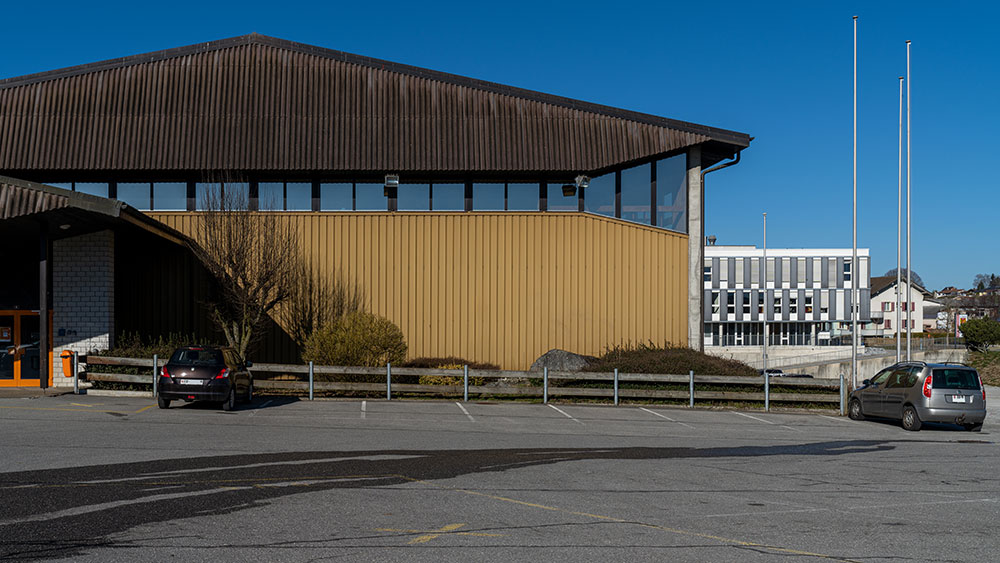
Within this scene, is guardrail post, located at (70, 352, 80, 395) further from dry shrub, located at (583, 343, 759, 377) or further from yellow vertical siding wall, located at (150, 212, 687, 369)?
dry shrub, located at (583, 343, 759, 377)

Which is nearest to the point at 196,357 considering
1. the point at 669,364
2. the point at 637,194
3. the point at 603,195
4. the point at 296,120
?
the point at 296,120

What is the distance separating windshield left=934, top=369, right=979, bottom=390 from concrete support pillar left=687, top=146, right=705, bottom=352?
10.8 meters

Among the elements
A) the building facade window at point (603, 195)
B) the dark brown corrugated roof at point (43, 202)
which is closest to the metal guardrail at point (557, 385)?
the dark brown corrugated roof at point (43, 202)

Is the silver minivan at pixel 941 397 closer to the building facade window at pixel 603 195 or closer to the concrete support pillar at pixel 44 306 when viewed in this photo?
the building facade window at pixel 603 195

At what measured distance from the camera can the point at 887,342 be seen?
101250 mm

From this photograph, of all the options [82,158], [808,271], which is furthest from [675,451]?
[808,271]

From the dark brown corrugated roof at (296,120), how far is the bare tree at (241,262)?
2.32 m

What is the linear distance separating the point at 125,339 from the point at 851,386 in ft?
74.3

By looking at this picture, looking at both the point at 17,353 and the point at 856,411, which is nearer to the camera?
the point at 856,411

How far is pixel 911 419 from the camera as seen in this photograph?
19984 mm

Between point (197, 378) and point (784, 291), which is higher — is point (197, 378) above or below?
below

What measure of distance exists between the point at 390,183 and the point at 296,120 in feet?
12.6

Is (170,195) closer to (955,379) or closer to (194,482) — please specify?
(194,482)

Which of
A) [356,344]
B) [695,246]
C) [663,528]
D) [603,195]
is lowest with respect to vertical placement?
[663,528]
